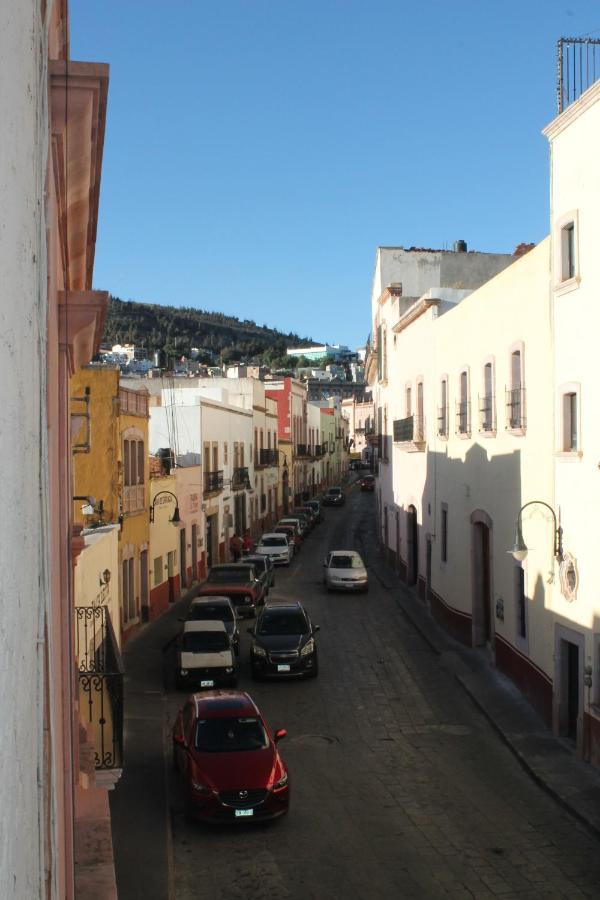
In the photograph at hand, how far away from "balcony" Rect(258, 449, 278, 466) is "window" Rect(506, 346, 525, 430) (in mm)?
34331

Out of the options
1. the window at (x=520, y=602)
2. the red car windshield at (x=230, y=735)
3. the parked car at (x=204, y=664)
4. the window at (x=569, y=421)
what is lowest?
the parked car at (x=204, y=664)

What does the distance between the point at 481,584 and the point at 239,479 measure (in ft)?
76.4

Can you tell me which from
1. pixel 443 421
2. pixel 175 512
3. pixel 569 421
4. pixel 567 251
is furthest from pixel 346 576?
pixel 567 251

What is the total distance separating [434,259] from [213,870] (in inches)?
1344

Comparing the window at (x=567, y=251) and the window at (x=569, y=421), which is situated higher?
the window at (x=567, y=251)

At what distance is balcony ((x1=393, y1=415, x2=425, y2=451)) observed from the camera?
3030 centimetres

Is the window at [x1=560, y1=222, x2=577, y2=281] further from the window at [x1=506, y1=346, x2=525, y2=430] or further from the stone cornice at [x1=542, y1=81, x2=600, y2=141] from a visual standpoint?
the window at [x1=506, y1=346, x2=525, y2=430]

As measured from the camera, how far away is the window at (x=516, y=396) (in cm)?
1872

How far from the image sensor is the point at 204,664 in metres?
20.4

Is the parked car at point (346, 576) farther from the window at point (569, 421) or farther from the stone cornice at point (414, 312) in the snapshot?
the window at point (569, 421)

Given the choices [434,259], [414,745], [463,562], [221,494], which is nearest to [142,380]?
[221,494]

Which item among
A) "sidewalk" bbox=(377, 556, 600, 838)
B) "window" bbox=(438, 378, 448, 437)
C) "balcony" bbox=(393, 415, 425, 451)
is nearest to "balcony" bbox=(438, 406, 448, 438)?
"window" bbox=(438, 378, 448, 437)

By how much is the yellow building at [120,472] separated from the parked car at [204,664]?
187 cm

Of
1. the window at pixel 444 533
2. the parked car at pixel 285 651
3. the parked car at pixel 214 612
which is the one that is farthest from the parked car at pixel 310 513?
the parked car at pixel 285 651
